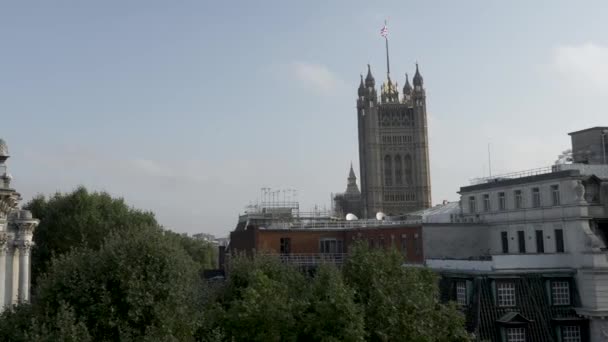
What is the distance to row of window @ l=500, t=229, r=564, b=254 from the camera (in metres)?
56.1

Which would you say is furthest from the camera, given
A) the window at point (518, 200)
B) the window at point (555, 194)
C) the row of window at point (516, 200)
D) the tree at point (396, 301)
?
the window at point (518, 200)

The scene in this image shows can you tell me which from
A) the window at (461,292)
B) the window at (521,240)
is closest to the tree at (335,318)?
the window at (461,292)

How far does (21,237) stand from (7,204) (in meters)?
14.2

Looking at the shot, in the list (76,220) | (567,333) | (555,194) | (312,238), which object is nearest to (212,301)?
(567,333)

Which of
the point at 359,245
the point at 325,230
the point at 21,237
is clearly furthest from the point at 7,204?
the point at 325,230

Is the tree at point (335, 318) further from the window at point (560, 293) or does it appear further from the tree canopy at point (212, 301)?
the window at point (560, 293)

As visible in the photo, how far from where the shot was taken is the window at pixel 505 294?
5012 cm

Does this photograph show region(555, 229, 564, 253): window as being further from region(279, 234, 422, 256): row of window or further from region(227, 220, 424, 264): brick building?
region(227, 220, 424, 264): brick building

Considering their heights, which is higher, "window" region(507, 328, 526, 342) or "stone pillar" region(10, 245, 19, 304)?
"stone pillar" region(10, 245, 19, 304)

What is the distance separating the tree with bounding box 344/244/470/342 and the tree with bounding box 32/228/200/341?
987 centimetres

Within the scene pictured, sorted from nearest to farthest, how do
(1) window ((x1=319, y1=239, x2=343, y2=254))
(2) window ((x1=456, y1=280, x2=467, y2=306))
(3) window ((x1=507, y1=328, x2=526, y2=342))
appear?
(3) window ((x1=507, y1=328, x2=526, y2=342)) < (2) window ((x1=456, y1=280, x2=467, y2=306)) < (1) window ((x1=319, y1=239, x2=343, y2=254))

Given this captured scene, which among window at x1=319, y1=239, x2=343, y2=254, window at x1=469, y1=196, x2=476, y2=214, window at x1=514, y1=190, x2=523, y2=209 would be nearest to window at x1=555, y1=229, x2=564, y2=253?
window at x1=514, y1=190, x2=523, y2=209

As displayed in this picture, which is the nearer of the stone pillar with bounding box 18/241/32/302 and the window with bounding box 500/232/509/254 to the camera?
the stone pillar with bounding box 18/241/32/302

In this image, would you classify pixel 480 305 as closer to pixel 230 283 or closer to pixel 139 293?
pixel 230 283
